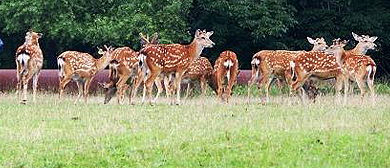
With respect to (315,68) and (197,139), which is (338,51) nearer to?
(315,68)

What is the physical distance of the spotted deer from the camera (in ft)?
61.5

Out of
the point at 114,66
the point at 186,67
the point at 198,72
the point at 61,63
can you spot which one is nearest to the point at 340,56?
the point at 186,67

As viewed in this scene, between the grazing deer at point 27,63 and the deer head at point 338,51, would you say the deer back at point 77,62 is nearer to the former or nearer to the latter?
the grazing deer at point 27,63

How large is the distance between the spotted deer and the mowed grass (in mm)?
3866

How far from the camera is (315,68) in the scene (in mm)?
18781

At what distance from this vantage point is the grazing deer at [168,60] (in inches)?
726

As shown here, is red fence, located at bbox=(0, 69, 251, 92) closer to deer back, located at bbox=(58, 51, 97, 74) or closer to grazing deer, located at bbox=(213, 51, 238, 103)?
deer back, located at bbox=(58, 51, 97, 74)

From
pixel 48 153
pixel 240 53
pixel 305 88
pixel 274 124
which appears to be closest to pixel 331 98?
pixel 305 88

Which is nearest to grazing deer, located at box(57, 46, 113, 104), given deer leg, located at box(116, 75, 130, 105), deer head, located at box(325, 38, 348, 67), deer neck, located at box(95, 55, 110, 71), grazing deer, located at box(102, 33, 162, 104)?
deer neck, located at box(95, 55, 110, 71)

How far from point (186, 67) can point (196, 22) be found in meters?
13.7

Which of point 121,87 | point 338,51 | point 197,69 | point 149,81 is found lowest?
A: point 121,87

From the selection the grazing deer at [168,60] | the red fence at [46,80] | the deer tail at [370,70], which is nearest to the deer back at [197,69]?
the grazing deer at [168,60]

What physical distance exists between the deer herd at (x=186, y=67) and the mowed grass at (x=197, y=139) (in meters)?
3.54

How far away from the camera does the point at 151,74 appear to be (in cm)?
1853
